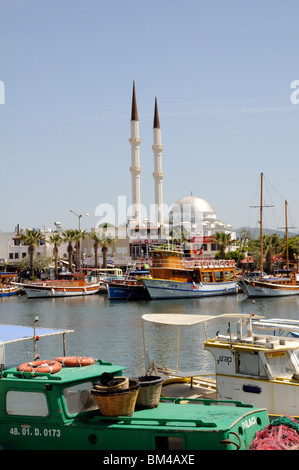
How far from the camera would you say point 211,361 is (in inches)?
1051

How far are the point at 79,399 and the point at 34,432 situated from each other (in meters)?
0.96

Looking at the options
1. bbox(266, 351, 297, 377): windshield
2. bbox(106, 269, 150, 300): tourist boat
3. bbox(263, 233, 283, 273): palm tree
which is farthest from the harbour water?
bbox(263, 233, 283, 273): palm tree

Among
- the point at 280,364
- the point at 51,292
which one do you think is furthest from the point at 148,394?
the point at 51,292

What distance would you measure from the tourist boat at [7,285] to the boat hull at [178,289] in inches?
818

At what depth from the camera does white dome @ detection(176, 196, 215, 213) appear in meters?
159

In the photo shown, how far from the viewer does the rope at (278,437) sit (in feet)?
31.2

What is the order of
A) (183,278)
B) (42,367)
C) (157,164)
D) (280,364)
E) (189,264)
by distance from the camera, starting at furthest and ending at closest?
(157,164) < (189,264) < (183,278) < (280,364) < (42,367)

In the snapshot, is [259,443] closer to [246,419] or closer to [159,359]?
[246,419]

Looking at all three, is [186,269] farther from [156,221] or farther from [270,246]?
[156,221]

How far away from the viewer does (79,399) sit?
1001 centimetres

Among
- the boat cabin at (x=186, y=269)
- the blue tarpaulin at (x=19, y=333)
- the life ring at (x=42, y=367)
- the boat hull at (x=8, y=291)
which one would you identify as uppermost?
the blue tarpaulin at (x=19, y=333)

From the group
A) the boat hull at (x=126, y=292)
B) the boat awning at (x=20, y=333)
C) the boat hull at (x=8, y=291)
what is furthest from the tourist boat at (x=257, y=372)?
the boat hull at (x=8, y=291)
